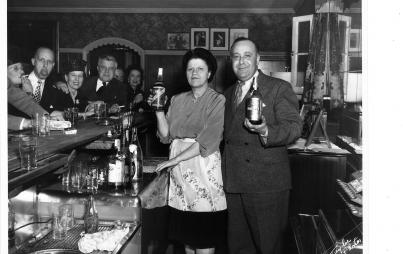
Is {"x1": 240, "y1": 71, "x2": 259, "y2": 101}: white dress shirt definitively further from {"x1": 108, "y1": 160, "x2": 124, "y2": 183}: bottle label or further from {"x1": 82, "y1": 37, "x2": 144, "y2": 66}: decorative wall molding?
{"x1": 82, "y1": 37, "x2": 144, "y2": 66}: decorative wall molding

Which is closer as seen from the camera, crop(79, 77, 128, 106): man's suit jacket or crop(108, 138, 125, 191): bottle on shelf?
crop(108, 138, 125, 191): bottle on shelf

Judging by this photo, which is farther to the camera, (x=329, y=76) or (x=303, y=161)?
(x=329, y=76)

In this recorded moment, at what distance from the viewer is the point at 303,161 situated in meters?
3.10

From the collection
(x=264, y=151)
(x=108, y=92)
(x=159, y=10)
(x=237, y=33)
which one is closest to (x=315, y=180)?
(x=264, y=151)

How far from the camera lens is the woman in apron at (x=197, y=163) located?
224 cm

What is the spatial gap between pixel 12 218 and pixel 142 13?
6.97 meters

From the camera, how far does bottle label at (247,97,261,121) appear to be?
72.8 inches

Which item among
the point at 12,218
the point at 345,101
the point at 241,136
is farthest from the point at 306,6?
the point at 12,218

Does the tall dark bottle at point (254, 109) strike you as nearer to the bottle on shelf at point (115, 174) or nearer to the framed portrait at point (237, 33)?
the bottle on shelf at point (115, 174)

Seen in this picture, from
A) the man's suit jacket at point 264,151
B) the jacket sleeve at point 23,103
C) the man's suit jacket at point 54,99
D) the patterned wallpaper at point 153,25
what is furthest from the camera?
the patterned wallpaper at point 153,25

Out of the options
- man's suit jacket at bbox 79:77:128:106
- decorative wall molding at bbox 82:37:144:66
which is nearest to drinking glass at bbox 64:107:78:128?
man's suit jacket at bbox 79:77:128:106
